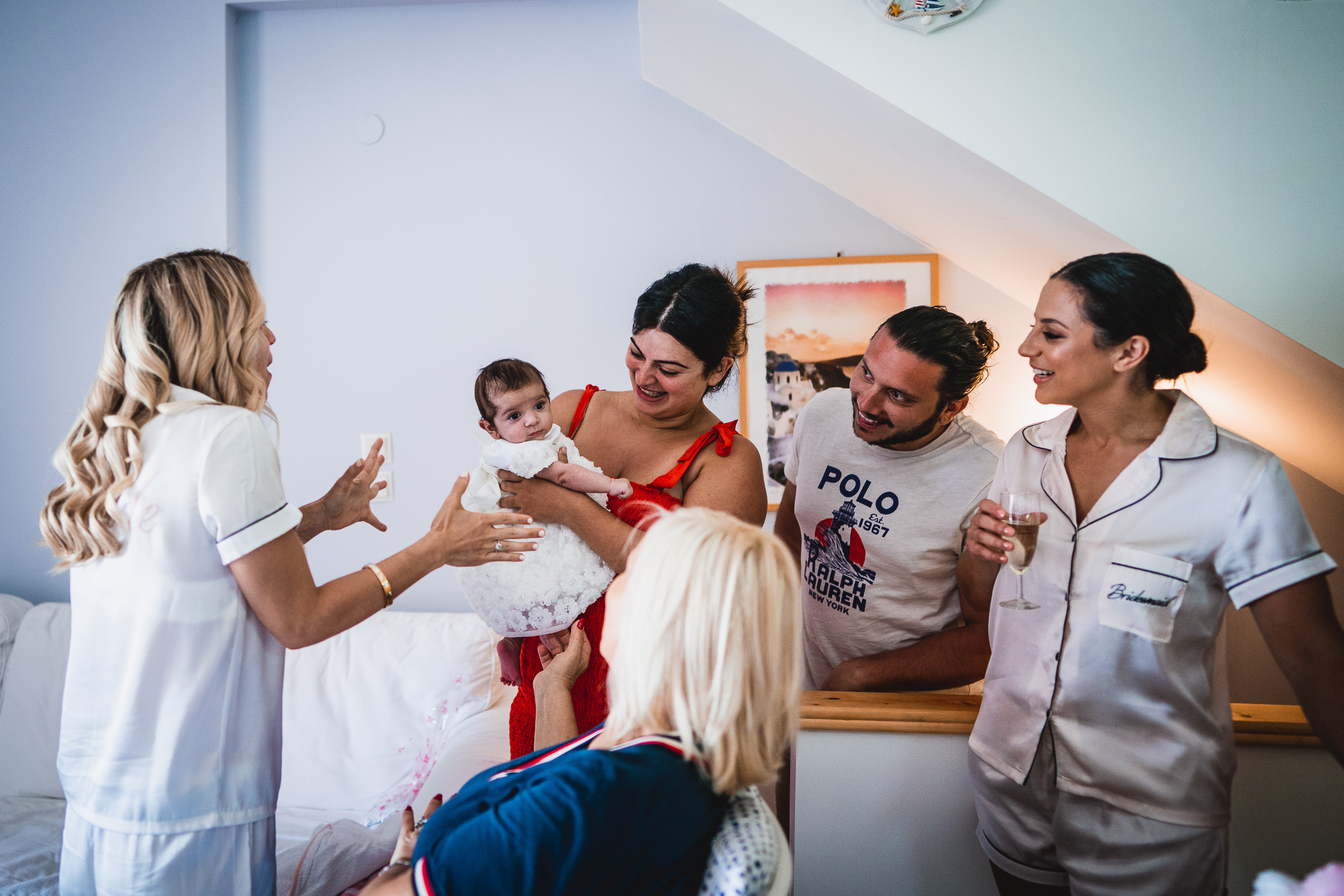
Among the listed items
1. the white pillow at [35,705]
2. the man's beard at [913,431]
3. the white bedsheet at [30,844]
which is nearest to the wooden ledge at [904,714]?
the man's beard at [913,431]

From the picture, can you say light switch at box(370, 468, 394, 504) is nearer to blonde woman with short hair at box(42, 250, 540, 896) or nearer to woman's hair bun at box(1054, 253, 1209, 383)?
blonde woman with short hair at box(42, 250, 540, 896)

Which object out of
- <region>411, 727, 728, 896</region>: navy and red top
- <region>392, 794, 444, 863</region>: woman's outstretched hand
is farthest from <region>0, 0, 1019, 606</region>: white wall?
<region>411, 727, 728, 896</region>: navy and red top

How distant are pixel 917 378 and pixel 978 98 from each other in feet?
2.07

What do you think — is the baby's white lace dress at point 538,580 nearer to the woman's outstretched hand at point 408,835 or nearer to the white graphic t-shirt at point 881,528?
the woman's outstretched hand at point 408,835

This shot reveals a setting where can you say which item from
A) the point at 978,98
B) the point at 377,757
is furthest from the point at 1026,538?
the point at 377,757

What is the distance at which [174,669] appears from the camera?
1204 mm

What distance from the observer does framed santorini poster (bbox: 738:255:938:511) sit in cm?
292

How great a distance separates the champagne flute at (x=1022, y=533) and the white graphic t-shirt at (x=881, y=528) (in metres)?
0.45

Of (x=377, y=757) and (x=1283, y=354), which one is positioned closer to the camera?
(x=1283, y=354)

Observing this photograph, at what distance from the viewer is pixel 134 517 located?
1176 millimetres

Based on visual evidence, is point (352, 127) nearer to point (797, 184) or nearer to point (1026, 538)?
point (797, 184)

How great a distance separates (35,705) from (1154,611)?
350cm

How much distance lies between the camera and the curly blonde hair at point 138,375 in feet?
3.87

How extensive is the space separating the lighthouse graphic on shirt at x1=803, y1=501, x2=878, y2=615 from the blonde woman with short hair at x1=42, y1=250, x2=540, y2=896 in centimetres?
124
